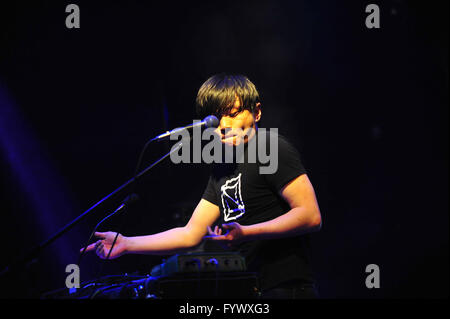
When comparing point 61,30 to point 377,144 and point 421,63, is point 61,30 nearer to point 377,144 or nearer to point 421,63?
point 377,144

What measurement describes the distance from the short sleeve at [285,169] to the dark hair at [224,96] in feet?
1.17

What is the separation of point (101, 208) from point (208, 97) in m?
1.78

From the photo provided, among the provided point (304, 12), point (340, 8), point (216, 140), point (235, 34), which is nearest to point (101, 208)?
point (216, 140)

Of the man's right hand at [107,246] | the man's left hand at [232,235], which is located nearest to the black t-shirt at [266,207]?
the man's left hand at [232,235]

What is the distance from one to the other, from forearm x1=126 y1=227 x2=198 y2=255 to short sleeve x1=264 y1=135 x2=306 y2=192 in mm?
595

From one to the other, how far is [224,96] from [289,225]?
77cm

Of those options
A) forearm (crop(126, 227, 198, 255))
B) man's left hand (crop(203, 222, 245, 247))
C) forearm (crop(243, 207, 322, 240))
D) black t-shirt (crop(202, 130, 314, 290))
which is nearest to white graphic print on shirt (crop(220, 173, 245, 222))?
black t-shirt (crop(202, 130, 314, 290))

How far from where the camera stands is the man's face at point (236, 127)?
199 centimetres

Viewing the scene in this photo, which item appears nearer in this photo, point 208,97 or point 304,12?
point 208,97

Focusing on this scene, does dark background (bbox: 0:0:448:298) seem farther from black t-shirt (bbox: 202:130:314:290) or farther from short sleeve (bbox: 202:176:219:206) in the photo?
black t-shirt (bbox: 202:130:314:290)

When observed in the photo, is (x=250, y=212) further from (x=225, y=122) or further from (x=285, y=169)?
(x=225, y=122)

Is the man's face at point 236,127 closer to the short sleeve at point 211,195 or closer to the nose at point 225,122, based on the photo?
the nose at point 225,122

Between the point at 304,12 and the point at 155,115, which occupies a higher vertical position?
the point at 304,12

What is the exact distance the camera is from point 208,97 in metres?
2.07
